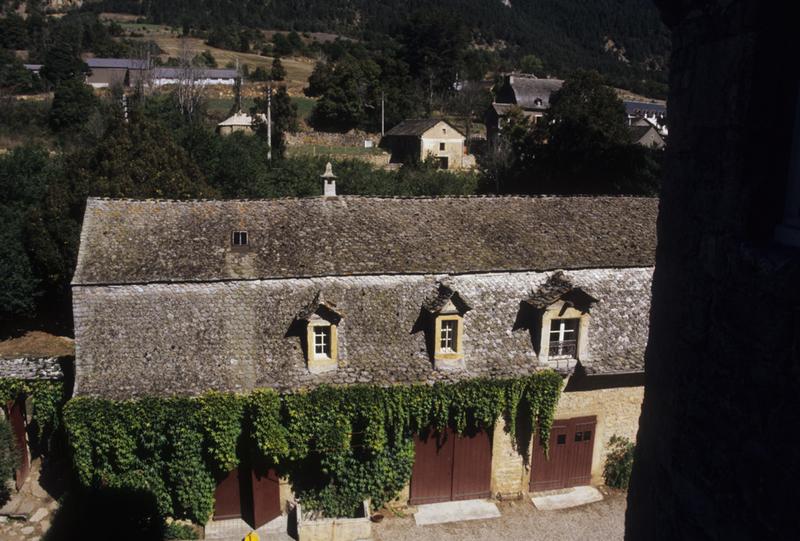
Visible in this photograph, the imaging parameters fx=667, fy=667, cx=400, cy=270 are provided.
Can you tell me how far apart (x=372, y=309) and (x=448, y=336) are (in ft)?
7.37

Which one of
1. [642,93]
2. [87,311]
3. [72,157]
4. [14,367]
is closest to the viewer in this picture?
[87,311]

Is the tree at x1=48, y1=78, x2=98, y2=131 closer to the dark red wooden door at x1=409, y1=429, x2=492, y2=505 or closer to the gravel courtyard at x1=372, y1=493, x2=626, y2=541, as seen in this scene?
the dark red wooden door at x1=409, y1=429, x2=492, y2=505

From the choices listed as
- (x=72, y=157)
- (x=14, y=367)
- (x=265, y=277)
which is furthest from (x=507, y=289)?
(x=72, y=157)

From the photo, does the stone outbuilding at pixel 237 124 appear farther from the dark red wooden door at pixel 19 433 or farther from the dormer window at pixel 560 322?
the dormer window at pixel 560 322

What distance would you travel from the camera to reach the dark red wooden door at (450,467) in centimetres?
1883

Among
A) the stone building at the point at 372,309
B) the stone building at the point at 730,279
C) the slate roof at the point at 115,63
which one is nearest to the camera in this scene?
the stone building at the point at 730,279

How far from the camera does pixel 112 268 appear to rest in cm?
1791

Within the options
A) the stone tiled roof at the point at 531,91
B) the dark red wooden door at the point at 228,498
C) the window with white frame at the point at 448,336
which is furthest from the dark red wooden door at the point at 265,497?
the stone tiled roof at the point at 531,91

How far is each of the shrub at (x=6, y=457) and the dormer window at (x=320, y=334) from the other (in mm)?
8524

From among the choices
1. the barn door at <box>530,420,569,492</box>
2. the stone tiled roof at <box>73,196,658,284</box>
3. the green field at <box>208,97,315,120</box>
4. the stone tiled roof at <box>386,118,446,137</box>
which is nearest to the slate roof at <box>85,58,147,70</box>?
the green field at <box>208,97,315,120</box>

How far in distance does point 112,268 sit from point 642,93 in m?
114

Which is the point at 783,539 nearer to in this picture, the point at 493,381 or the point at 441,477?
the point at 493,381

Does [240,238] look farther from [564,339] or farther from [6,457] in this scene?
[564,339]

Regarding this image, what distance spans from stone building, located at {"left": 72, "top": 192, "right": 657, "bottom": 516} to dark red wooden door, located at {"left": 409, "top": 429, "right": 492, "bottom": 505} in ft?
0.16
